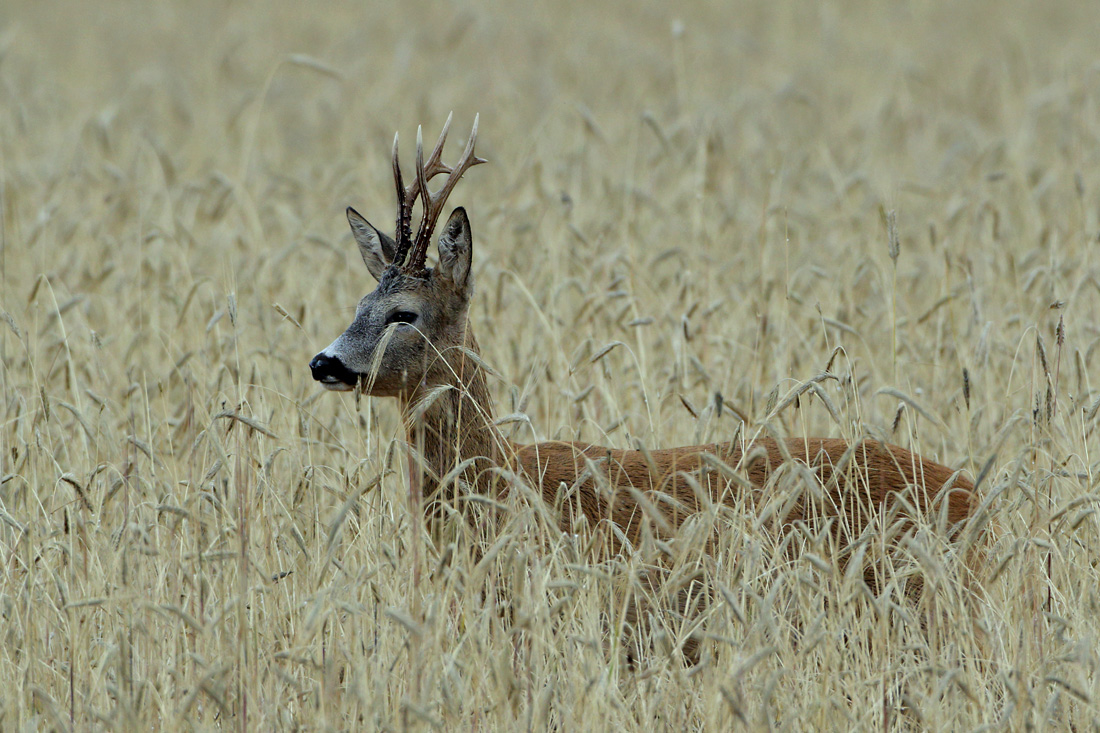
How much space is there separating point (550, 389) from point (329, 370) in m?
1.60

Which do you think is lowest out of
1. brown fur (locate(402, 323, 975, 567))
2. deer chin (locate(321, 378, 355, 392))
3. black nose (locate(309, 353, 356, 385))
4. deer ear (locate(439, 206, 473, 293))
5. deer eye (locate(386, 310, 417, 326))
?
brown fur (locate(402, 323, 975, 567))

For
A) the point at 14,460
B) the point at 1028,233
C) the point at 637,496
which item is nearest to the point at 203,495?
the point at 14,460

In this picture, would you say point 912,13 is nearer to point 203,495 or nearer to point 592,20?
point 592,20

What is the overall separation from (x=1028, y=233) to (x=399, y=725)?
624cm

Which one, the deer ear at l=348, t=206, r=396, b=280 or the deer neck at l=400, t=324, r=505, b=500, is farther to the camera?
the deer ear at l=348, t=206, r=396, b=280

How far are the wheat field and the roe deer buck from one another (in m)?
0.18

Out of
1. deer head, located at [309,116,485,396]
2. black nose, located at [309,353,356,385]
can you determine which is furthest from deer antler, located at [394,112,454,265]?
black nose, located at [309,353,356,385]

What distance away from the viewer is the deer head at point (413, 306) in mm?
4668

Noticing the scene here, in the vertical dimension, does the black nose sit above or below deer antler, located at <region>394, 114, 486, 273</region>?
below

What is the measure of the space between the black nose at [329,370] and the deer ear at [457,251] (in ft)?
2.12

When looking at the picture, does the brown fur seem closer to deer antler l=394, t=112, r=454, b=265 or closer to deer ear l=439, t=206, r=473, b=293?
deer ear l=439, t=206, r=473, b=293

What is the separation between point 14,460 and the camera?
15.5ft

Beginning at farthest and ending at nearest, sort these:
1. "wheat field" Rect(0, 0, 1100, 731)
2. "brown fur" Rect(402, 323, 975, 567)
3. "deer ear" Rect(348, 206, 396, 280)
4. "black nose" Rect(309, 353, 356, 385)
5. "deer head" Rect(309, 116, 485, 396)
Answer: "deer ear" Rect(348, 206, 396, 280)
"deer head" Rect(309, 116, 485, 396)
"black nose" Rect(309, 353, 356, 385)
"brown fur" Rect(402, 323, 975, 567)
"wheat field" Rect(0, 0, 1100, 731)

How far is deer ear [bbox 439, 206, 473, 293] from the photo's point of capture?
4.96 meters
